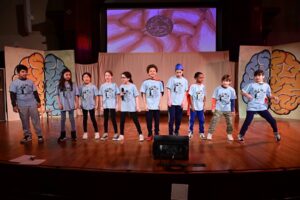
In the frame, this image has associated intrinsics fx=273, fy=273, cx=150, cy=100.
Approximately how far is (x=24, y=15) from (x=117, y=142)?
6967mm

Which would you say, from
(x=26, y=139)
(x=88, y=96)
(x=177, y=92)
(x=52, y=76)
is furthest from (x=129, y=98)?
(x=52, y=76)

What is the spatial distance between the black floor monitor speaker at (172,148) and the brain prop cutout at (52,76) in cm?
645

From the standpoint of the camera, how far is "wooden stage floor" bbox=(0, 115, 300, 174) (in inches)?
129

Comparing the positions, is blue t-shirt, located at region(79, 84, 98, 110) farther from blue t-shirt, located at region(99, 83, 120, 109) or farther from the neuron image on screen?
the neuron image on screen

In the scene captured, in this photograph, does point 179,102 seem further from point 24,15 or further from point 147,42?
point 24,15

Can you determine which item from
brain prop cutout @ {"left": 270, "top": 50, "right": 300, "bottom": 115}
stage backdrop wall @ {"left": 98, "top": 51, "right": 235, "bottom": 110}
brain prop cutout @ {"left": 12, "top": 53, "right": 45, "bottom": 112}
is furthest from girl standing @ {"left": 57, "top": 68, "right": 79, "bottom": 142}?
brain prop cutout @ {"left": 270, "top": 50, "right": 300, "bottom": 115}

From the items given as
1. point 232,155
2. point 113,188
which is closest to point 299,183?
point 232,155

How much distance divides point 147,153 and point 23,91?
266cm

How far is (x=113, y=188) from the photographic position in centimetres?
305

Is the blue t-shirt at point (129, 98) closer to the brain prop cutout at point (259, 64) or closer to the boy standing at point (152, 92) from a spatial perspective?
the boy standing at point (152, 92)

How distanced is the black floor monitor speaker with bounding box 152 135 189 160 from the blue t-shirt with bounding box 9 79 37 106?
297cm

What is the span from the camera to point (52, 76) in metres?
8.94

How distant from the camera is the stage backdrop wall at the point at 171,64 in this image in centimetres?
952

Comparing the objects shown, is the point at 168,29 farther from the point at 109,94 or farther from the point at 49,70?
the point at 109,94
